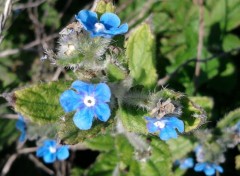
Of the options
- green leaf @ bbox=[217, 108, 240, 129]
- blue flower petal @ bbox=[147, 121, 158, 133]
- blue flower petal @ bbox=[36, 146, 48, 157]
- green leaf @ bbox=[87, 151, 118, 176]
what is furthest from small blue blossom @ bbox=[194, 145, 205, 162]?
blue flower petal @ bbox=[36, 146, 48, 157]

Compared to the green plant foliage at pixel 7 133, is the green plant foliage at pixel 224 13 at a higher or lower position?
higher

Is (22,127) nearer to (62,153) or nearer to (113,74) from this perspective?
(62,153)

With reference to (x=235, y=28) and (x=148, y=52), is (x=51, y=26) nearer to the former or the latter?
(x=148, y=52)

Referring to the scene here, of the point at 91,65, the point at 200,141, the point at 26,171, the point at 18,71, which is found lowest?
the point at 26,171

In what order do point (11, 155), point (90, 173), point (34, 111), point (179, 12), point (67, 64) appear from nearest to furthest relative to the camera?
point (67, 64) → point (34, 111) → point (90, 173) → point (11, 155) → point (179, 12)

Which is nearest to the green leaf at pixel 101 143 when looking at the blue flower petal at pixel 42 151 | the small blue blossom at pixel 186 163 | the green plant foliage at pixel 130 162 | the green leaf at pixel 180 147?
the green plant foliage at pixel 130 162

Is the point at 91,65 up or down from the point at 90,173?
up

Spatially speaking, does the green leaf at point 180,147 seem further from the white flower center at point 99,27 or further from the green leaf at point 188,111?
the white flower center at point 99,27

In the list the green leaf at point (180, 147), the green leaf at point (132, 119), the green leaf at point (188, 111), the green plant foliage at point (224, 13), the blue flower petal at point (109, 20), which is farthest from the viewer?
the green plant foliage at point (224, 13)

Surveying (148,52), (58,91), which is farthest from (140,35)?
(58,91)
